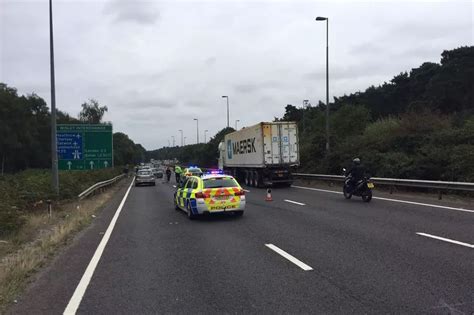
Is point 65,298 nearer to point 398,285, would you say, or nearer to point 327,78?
point 398,285

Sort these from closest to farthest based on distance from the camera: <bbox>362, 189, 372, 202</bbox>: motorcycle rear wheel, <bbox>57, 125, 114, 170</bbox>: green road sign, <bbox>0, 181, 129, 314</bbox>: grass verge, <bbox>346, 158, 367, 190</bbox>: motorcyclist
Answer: <bbox>0, 181, 129, 314</bbox>: grass verge
<bbox>362, 189, 372, 202</bbox>: motorcycle rear wheel
<bbox>346, 158, 367, 190</bbox>: motorcyclist
<bbox>57, 125, 114, 170</bbox>: green road sign

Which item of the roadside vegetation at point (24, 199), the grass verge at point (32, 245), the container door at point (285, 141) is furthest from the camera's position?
the container door at point (285, 141)

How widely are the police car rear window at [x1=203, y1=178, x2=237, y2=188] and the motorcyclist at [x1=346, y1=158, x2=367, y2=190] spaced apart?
17.5 ft

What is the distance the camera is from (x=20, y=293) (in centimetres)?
674

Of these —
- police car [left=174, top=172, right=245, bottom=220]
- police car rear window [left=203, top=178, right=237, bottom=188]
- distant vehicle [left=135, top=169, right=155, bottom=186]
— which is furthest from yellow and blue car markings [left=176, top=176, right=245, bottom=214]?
distant vehicle [left=135, top=169, right=155, bottom=186]

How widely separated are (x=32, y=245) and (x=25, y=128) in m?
80.3

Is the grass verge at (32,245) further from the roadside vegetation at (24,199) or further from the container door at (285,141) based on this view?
the container door at (285,141)

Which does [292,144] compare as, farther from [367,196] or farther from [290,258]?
[290,258]

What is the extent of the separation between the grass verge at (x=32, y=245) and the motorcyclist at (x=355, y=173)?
939cm

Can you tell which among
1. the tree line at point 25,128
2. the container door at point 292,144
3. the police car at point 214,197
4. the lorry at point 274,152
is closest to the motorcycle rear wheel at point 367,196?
the police car at point 214,197

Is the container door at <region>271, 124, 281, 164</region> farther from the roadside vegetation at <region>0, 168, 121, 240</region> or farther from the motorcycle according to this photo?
the roadside vegetation at <region>0, 168, 121, 240</region>

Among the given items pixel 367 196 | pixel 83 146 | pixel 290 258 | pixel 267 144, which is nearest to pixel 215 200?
pixel 290 258

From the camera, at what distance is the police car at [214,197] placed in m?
14.6

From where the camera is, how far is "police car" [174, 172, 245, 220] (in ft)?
47.8
